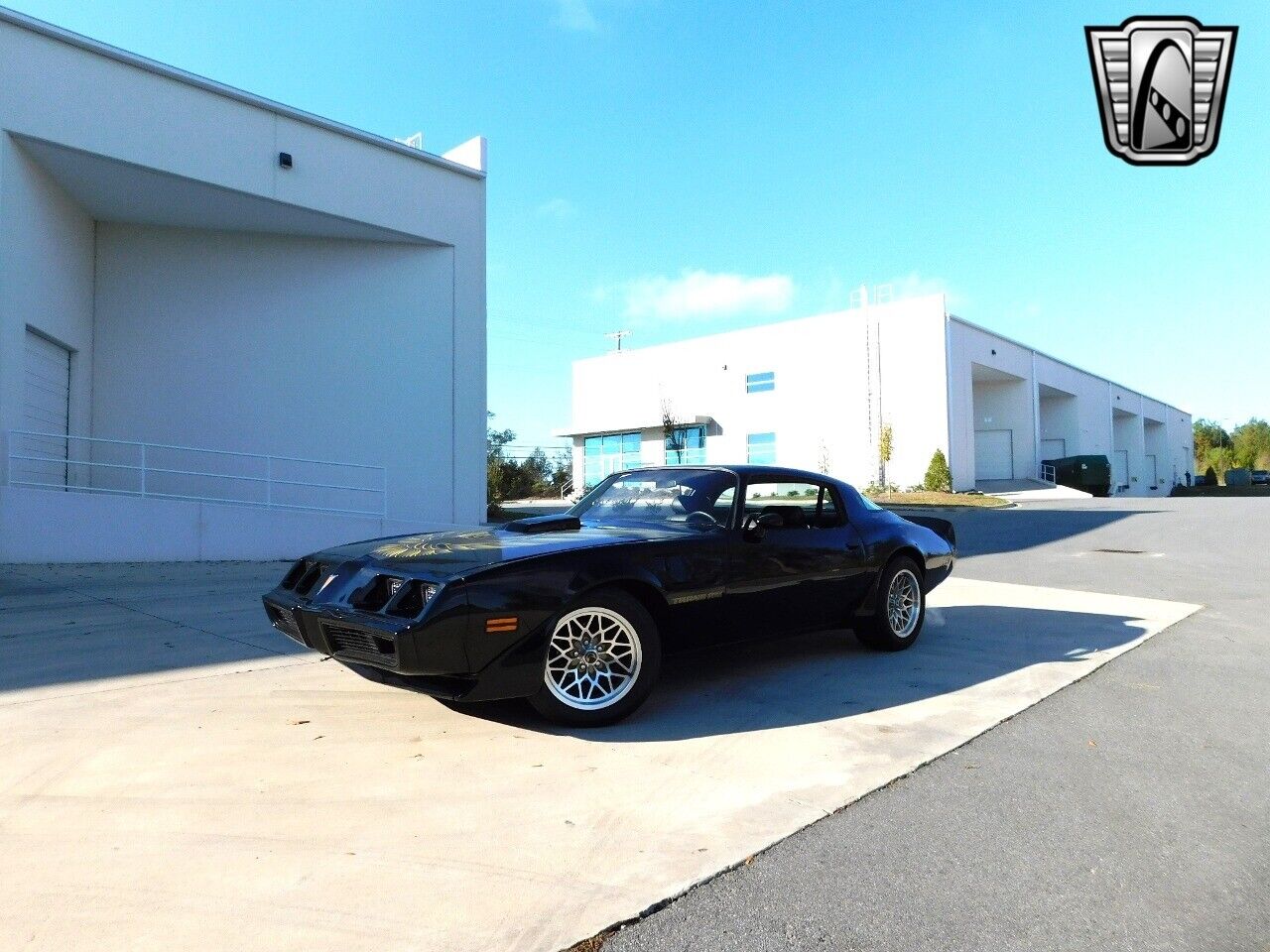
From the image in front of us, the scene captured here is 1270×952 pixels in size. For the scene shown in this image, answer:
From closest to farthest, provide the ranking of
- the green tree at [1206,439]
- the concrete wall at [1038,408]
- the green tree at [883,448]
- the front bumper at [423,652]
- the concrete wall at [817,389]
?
the front bumper at [423,652] < the green tree at [883,448] < the concrete wall at [817,389] < the concrete wall at [1038,408] < the green tree at [1206,439]

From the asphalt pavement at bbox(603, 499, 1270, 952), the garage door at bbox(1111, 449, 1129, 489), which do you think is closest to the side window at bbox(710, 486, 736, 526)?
the asphalt pavement at bbox(603, 499, 1270, 952)

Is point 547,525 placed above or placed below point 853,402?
below

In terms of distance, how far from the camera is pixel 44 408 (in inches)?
460

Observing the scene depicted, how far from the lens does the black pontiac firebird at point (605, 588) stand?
11.7 feet

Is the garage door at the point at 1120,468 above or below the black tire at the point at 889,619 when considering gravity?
above

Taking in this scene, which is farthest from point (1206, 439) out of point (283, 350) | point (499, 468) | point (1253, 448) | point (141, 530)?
point (141, 530)

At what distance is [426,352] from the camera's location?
599 inches

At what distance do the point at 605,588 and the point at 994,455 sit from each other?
137 ft

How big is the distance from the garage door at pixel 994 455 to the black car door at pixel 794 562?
38.3m

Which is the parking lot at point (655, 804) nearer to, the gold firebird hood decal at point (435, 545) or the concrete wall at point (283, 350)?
the gold firebird hood decal at point (435, 545)

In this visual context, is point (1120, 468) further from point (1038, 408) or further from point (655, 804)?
point (655, 804)

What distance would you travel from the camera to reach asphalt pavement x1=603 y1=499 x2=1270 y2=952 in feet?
7.32

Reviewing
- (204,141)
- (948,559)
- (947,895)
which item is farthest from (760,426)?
(947,895)

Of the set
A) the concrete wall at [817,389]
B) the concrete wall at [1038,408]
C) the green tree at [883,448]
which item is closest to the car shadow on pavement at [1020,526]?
the green tree at [883,448]
